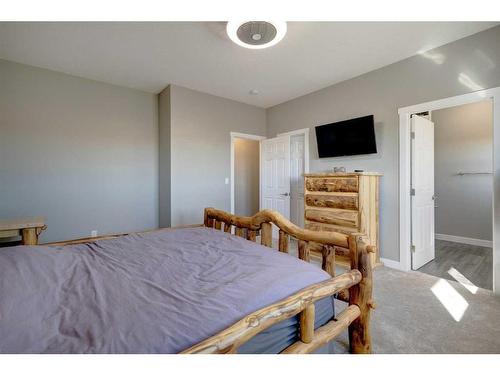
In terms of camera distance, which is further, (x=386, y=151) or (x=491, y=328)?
(x=386, y=151)

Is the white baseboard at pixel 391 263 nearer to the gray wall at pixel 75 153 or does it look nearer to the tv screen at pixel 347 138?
the tv screen at pixel 347 138

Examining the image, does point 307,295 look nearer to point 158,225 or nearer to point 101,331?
point 101,331

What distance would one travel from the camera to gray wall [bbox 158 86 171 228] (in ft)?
11.7

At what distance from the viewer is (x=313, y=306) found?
0.96 metres

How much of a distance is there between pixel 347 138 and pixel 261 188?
1.92 m

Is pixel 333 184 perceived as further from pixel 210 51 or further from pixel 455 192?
pixel 455 192

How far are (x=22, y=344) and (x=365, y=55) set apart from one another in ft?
11.4

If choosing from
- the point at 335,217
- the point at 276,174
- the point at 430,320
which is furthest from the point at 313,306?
the point at 276,174

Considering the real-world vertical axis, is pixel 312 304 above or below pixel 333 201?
below

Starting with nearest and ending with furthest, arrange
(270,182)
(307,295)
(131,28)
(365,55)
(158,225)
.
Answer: (307,295) → (131,28) → (365,55) → (158,225) → (270,182)

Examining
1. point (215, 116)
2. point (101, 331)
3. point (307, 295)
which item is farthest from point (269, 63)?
point (101, 331)

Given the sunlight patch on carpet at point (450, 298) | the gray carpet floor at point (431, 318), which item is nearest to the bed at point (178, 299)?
the gray carpet floor at point (431, 318)

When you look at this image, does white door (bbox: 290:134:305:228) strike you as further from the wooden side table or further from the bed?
the wooden side table

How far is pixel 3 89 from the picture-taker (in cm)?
278
